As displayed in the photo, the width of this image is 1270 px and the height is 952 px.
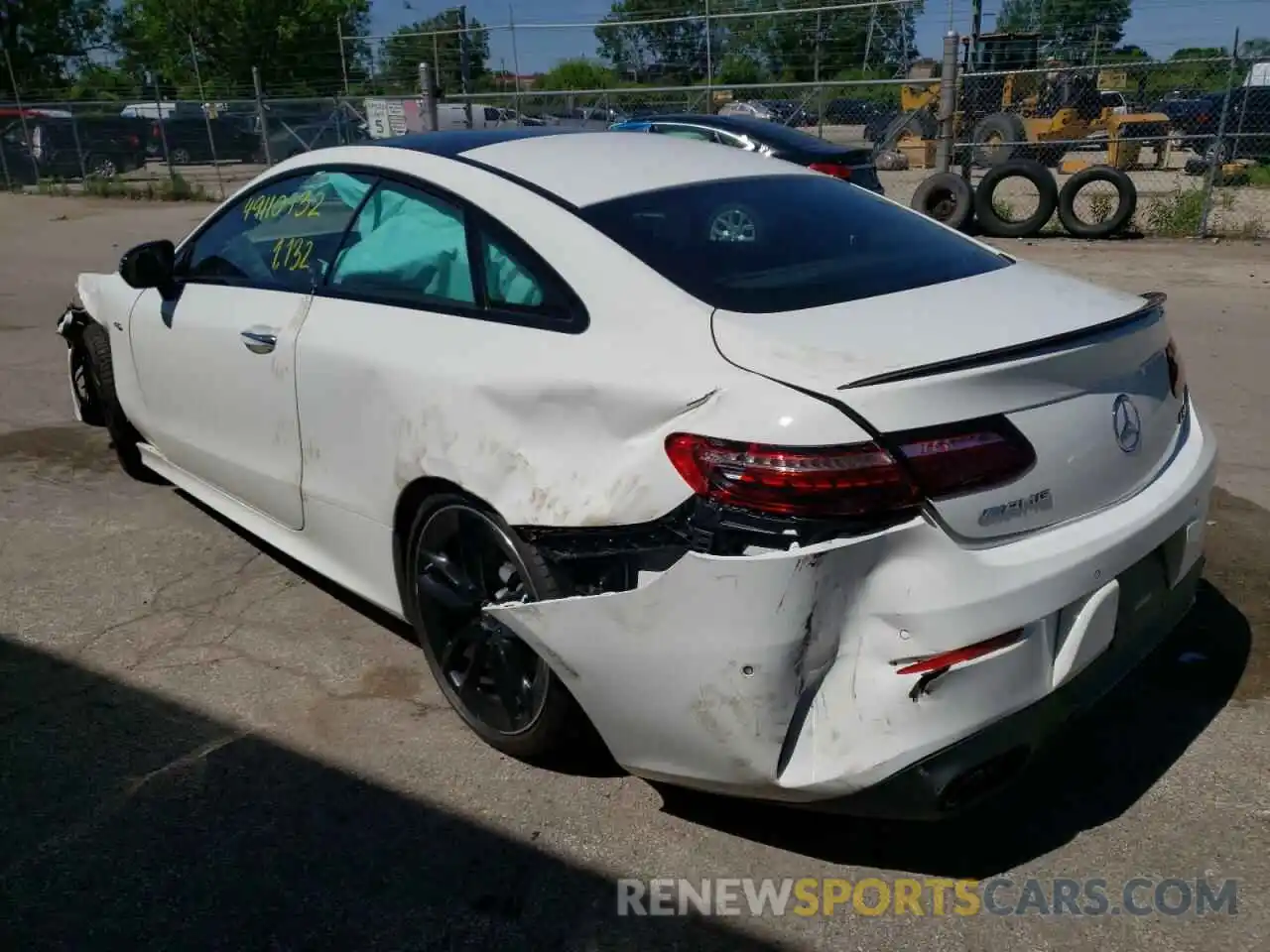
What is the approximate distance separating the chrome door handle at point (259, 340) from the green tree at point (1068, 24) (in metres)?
21.8

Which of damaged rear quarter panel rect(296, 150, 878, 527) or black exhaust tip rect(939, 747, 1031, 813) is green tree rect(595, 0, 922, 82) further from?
black exhaust tip rect(939, 747, 1031, 813)

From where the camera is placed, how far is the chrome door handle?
3.46m

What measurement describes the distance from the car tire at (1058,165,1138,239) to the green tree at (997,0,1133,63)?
10.6m

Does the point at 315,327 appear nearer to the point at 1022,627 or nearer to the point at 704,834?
the point at 704,834

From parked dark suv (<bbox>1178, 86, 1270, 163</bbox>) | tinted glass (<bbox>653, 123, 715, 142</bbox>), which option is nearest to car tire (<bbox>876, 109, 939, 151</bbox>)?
parked dark suv (<bbox>1178, 86, 1270, 163</bbox>)

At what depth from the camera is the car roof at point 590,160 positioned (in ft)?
9.86

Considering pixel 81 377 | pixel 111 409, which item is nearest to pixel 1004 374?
pixel 111 409

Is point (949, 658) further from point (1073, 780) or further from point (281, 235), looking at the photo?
point (281, 235)

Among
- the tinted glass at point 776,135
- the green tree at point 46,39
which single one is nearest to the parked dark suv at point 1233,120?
the tinted glass at point 776,135

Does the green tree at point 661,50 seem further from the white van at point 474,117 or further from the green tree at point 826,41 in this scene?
the white van at point 474,117

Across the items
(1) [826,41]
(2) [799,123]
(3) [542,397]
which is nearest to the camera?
(3) [542,397]

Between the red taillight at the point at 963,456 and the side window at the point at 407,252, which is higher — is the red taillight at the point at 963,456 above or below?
below

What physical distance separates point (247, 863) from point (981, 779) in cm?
169

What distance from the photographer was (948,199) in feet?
42.4
